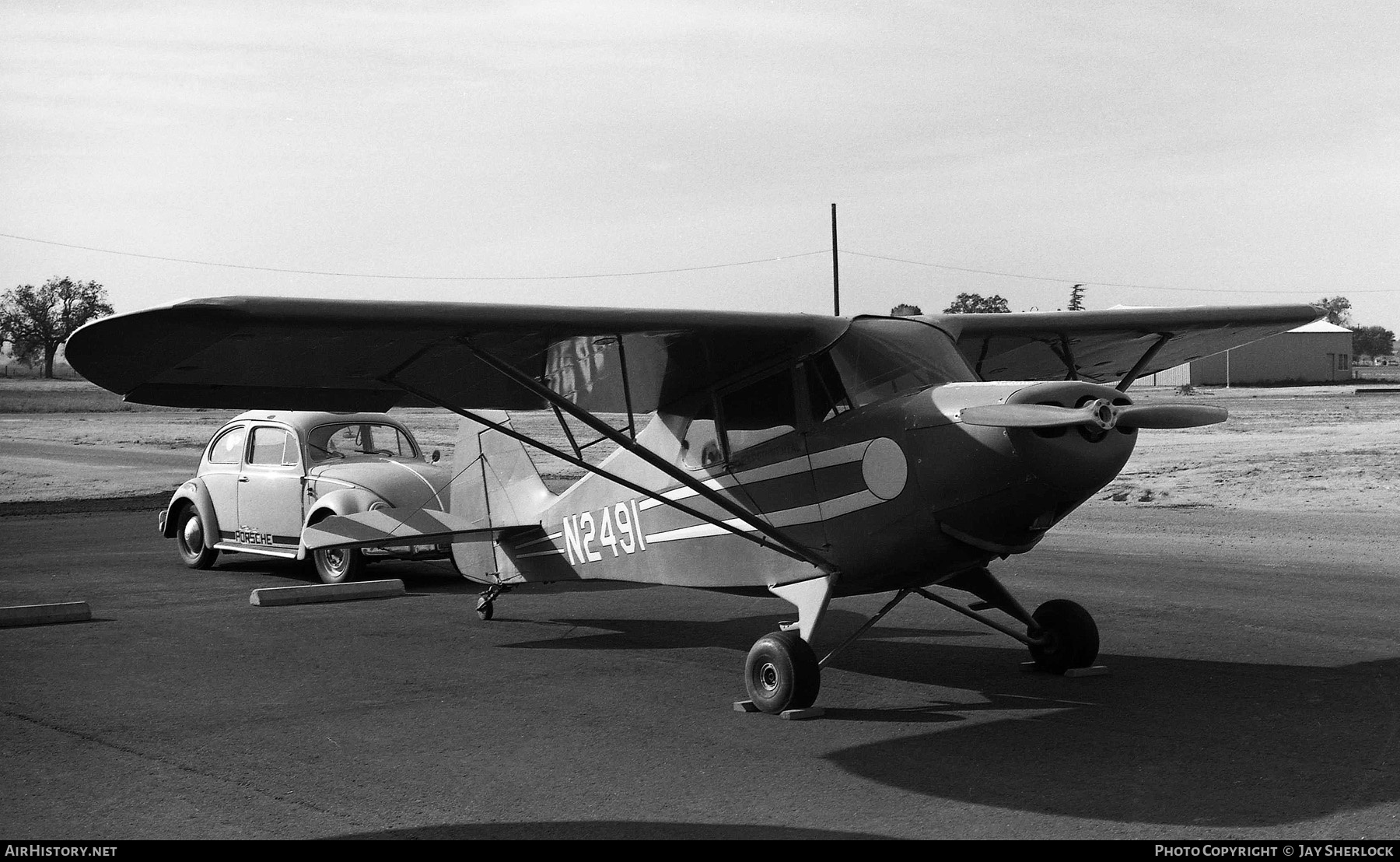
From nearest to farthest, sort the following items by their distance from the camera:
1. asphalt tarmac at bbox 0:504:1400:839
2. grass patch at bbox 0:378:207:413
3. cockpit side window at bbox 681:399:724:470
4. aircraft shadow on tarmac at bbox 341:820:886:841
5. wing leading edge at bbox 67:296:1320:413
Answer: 1. aircraft shadow on tarmac at bbox 341:820:886:841
2. asphalt tarmac at bbox 0:504:1400:839
3. wing leading edge at bbox 67:296:1320:413
4. cockpit side window at bbox 681:399:724:470
5. grass patch at bbox 0:378:207:413

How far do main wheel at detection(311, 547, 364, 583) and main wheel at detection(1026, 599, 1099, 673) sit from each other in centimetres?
825

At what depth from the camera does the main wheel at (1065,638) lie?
8.53m

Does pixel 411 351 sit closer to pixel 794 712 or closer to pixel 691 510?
pixel 691 510

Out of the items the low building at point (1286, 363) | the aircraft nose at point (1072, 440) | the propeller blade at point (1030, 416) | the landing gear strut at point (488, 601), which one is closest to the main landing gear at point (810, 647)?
the aircraft nose at point (1072, 440)

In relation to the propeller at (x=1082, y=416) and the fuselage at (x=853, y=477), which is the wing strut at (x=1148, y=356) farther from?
the propeller at (x=1082, y=416)

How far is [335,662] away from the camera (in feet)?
31.0

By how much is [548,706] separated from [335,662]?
243 centimetres

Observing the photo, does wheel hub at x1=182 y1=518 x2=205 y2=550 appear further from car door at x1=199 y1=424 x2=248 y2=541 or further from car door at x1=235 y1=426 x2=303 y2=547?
car door at x1=235 y1=426 x2=303 y2=547

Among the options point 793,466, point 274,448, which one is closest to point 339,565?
point 274,448

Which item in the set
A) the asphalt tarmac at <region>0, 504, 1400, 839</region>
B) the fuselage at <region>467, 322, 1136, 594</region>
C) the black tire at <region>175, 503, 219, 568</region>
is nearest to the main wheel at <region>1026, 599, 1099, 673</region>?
the asphalt tarmac at <region>0, 504, 1400, 839</region>

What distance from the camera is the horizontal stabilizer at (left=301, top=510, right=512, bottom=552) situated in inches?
440

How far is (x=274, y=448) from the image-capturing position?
15383 mm
